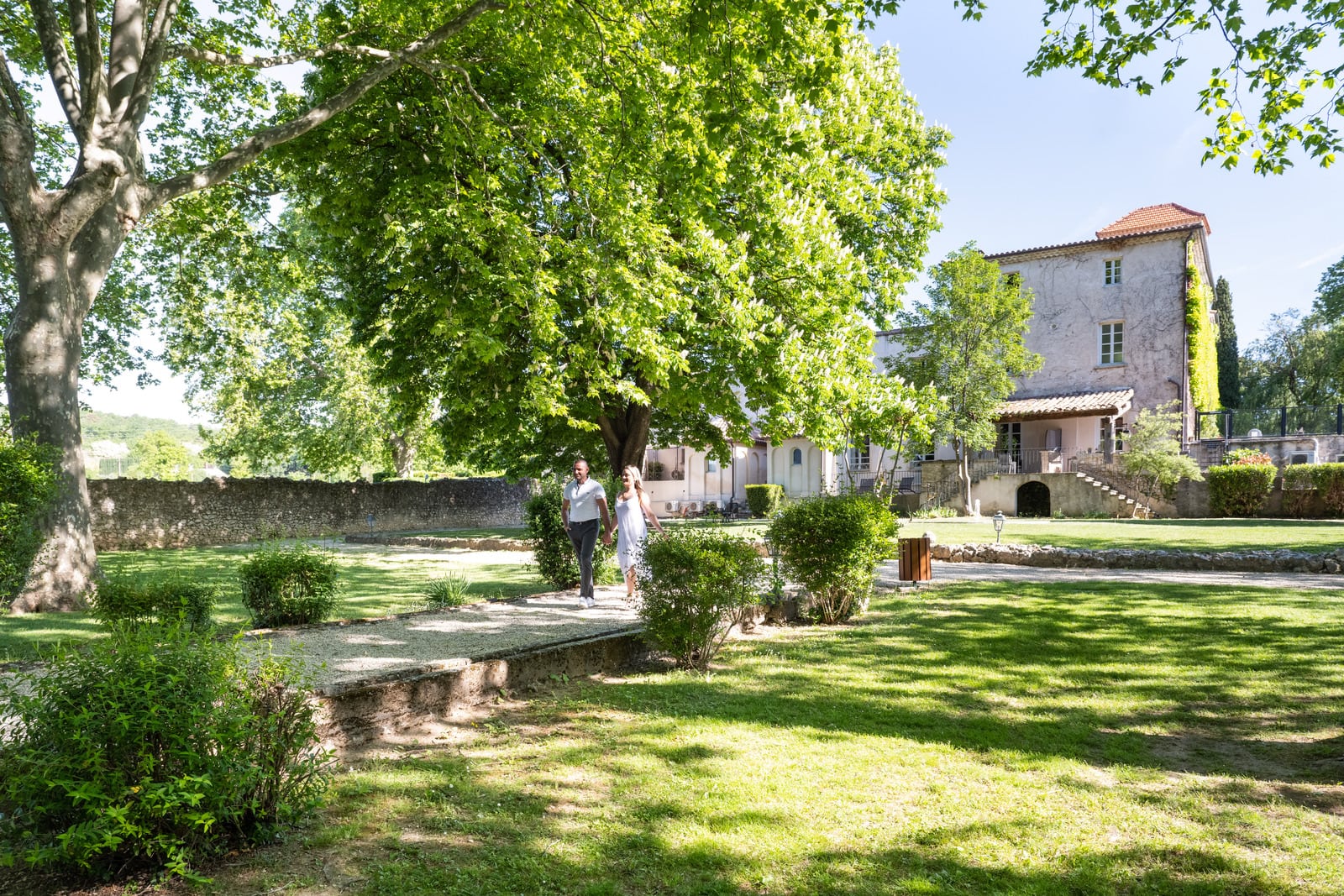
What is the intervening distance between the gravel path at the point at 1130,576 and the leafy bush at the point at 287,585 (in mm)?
8947

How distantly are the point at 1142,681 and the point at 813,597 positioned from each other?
3.85m

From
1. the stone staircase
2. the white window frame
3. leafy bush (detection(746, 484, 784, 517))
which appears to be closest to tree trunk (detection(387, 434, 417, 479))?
leafy bush (detection(746, 484, 784, 517))

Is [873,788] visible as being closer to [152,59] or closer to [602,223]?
[602,223]

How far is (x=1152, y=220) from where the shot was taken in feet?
→ 118

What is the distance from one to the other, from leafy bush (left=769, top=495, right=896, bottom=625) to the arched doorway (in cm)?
2480

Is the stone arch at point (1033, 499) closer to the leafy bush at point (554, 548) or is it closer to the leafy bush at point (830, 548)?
the leafy bush at point (830, 548)

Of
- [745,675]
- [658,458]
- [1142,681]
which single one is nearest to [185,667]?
[745,675]

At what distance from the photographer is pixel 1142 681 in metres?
6.87

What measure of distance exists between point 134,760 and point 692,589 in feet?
14.7

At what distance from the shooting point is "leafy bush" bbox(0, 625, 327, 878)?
2.97 meters

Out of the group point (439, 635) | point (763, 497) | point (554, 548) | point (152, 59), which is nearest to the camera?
point (439, 635)

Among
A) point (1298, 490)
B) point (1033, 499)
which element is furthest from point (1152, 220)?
point (1298, 490)

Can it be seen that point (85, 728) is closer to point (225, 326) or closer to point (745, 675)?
point (745, 675)

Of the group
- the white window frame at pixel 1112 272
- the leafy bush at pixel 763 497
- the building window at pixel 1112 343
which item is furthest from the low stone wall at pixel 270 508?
the white window frame at pixel 1112 272
